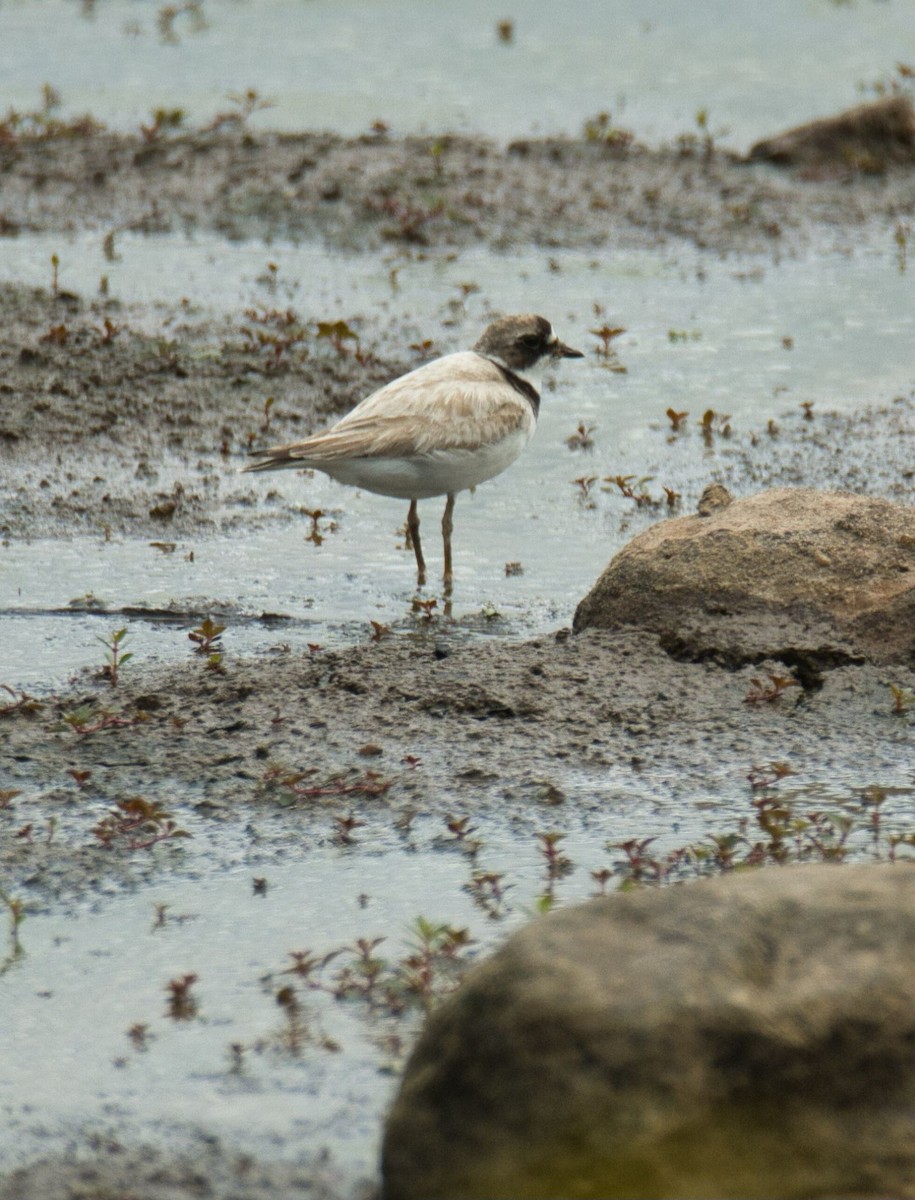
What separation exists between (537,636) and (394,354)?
14.6 feet

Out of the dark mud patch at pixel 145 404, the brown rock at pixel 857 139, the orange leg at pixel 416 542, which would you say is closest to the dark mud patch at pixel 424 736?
the orange leg at pixel 416 542

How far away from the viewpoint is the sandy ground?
5.87 m

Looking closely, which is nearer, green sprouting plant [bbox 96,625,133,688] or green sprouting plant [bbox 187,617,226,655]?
green sprouting plant [bbox 96,625,133,688]

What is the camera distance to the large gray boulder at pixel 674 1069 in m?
3.32

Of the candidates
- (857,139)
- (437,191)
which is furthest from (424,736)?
(857,139)

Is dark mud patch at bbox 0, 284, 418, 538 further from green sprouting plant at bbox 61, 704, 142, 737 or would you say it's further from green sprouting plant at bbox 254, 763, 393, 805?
green sprouting plant at bbox 254, 763, 393, 805

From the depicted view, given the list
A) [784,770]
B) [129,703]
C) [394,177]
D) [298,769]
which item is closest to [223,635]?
[129,703]

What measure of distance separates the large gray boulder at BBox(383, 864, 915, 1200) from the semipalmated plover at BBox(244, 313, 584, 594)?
4520mm

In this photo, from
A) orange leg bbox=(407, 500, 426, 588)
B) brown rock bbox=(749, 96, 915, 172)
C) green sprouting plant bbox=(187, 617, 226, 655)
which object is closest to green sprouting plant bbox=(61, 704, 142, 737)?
green sprouting plant bbox=(187, 617, 226, 655)

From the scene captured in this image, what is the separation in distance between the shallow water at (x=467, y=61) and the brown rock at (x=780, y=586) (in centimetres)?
1016

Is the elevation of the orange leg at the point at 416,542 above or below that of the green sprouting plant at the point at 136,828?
above

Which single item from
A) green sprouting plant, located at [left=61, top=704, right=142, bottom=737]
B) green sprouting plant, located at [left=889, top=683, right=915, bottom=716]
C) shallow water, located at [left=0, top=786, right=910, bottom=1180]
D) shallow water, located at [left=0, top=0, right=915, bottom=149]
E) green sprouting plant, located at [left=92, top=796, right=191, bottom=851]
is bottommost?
shallow water, located at [left=0, top=786, right=910, bottom=1180]

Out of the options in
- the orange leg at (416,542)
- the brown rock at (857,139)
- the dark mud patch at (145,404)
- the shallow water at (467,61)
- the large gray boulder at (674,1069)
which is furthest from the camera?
the shallow water at (467,61)

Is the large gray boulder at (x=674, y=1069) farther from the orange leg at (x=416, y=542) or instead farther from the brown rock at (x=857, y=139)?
the brown rock at (x=857, y=139)
